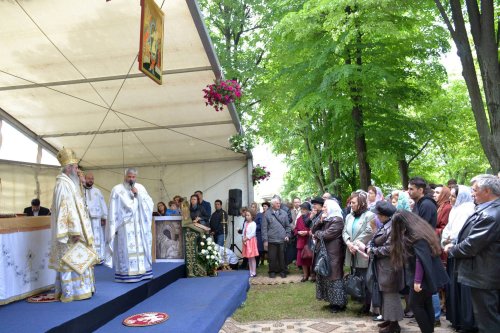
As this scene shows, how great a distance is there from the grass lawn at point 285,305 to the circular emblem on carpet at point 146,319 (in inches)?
64.7

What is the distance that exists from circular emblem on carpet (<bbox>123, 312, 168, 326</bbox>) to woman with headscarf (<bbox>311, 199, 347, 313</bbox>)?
111 inches

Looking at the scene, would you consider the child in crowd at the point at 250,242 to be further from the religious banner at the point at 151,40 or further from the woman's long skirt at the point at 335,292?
the religious banner at the point at 151,40

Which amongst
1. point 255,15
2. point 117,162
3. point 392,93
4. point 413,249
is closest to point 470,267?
point 413,249

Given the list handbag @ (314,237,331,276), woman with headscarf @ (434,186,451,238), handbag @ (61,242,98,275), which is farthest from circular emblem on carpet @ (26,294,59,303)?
woman with headscarf @ (434,186,451,238)

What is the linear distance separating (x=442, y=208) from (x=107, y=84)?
8140mm

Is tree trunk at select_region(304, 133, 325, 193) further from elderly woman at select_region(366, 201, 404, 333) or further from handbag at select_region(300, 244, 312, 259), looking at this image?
elderly woman at select_region(366, 201, 404, 333)

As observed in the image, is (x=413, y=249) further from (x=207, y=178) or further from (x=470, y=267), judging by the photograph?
(x=207, y=178)

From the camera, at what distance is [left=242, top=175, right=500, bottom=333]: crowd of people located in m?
4.36

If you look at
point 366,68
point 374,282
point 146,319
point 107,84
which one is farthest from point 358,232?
point 107,84

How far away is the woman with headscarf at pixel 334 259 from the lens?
719cm

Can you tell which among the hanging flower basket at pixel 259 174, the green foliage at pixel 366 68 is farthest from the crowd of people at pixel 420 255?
the hanging flower basket at pixel 259 174

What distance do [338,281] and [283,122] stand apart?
1312 cm

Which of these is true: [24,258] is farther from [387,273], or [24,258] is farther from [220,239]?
[220,239]

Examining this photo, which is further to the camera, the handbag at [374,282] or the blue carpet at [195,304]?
the handbag at [374,282]
